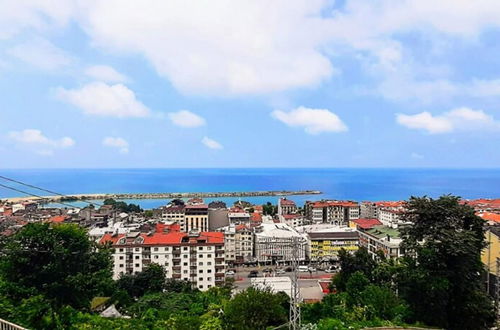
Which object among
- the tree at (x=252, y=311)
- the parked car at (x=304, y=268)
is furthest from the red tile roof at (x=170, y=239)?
the tree at (x=252, y=311)

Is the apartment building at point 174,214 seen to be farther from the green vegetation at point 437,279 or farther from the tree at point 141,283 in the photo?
the green vegetation at point 437,279

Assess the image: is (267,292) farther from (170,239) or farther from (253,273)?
(253,273)

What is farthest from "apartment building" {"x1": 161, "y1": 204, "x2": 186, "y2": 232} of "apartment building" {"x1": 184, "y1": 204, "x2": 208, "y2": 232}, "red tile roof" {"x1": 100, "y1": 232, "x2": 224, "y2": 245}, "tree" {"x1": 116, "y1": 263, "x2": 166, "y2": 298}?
"tree" {"x1": 116, "y1": 263, "x2": 166, "y2": 298}

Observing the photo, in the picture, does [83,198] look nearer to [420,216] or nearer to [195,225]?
[195,225]

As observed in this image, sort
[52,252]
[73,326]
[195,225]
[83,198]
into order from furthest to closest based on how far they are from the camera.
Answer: [83,198] → [195,225] → [52,252] → [73,326]

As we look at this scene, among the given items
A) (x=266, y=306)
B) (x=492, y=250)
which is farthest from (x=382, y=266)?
(x=266, y=306)

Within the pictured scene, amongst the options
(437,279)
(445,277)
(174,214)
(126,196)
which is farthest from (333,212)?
(126,196)
